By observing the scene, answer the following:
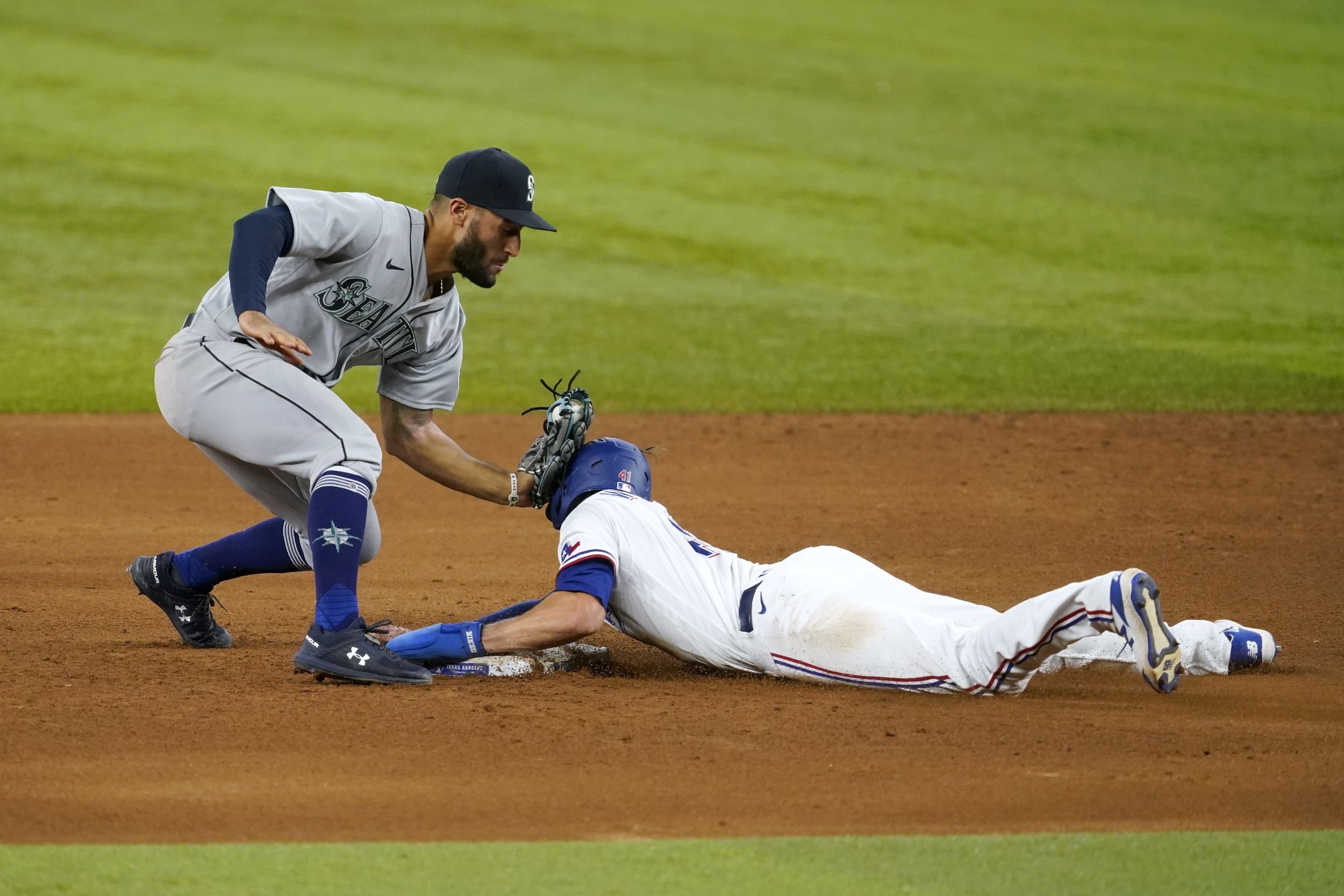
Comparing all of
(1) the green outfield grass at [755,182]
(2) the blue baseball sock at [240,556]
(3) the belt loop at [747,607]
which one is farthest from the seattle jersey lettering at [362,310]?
(1) the green outfield grass at [755,182]

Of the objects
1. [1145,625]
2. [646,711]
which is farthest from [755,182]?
[1145,625]

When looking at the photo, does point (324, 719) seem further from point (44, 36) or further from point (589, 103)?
point (44, 36)

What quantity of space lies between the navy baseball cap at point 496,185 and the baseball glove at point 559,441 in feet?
1.79

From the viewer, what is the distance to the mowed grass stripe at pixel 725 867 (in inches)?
126

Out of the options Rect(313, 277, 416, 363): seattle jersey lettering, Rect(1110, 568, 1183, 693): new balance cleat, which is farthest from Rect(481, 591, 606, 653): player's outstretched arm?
Rect(1110, 568, 1183, 693): new balance cleat

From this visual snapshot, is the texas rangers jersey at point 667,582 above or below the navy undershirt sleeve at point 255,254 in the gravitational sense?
below

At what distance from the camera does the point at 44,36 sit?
18375mm

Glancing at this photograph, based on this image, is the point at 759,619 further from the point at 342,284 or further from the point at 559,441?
the point at 342,284

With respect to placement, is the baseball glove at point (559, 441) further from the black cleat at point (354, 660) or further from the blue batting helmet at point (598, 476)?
the black cleat at point (354, 660)

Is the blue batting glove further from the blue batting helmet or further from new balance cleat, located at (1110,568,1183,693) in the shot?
new balance cleat, located at (1110,568,1183,693)

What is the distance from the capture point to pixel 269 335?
4.32 metres

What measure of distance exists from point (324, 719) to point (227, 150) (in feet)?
39.7

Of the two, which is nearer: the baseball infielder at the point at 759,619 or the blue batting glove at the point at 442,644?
the baseball infielder at the point at 759,619

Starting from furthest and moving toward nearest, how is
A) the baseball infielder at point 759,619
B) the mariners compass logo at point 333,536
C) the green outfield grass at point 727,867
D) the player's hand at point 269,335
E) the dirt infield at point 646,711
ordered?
1. the mariners compass logo at point 333,536
2. the baseball infielder at point 759,619
3. the player's hand at point 269,335
4. the dirt infield at point 646,711
5. the green outfield grass at point 727,867
